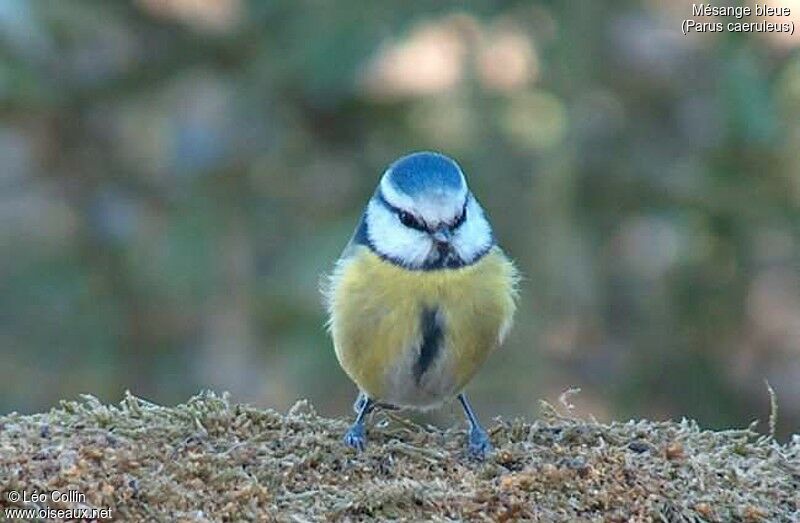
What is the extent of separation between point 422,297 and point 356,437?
629 millimetres

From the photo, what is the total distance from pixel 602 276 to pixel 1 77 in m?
3.21

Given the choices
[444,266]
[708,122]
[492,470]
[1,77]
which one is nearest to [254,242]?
[1,77]

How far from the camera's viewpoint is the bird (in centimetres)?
373

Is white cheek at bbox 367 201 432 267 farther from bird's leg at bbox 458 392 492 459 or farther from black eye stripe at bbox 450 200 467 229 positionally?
bird's leg at bbox 458 392 492 459

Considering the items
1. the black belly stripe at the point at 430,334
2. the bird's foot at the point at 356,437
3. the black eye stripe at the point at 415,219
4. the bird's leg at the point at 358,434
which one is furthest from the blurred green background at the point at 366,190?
the bird's foot at the point at 356,437

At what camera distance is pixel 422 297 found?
3.73 meters

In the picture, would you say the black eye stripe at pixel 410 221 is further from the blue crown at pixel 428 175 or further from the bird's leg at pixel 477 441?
the bird's leg at pixel 477 441

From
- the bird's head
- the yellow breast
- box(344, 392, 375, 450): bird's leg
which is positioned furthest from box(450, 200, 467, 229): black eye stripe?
box(344, 392, 375, 450): bird's leg

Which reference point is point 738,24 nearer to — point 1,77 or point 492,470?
point 1,77

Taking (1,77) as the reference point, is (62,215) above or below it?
above

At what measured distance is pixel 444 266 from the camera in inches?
148

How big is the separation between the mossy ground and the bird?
1.50 feet

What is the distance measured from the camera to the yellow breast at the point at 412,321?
12.2 feet

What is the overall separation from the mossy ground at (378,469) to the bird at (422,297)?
457mm
